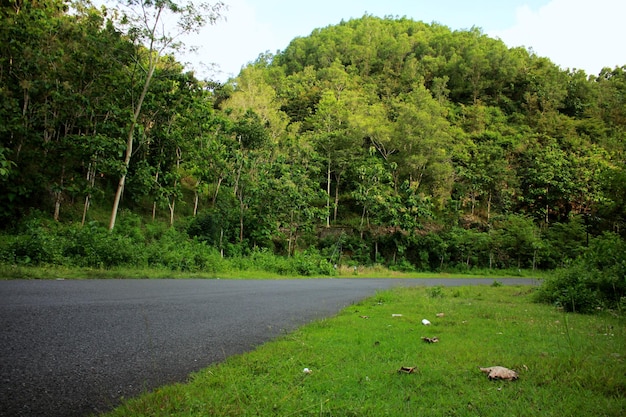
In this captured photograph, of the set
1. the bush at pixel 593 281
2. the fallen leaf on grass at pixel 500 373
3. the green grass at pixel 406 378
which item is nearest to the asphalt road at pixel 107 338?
the green grass at pixel 406 378

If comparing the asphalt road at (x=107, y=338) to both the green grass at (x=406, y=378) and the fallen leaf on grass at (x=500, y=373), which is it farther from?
the fallen leaf on grass at (x=500, y=373)

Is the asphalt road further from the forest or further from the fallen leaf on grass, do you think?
the forest

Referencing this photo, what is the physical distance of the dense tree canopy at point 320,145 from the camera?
19.1 meters

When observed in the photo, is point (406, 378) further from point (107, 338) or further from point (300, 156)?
point (300, 156)

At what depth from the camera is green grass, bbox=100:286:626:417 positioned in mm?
2451

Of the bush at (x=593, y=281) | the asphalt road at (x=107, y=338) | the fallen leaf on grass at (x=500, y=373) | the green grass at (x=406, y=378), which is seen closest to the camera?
the green grass at (x=406, y=378)

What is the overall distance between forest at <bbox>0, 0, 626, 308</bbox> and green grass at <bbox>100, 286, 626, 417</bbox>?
6.44 meters

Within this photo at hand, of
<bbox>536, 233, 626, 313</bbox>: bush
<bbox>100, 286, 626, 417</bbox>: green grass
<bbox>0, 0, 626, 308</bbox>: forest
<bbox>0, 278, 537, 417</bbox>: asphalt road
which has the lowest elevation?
<bbox>0, 278, 537, 417</bbox>: asphalt road

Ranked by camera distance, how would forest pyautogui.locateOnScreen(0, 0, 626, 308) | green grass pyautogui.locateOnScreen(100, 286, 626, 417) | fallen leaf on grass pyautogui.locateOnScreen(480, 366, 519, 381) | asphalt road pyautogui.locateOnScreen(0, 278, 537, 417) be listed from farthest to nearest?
forest pyautogui.locateOnScreen(0, 0, 626, 308)
fallen leaf on grass pyautogui.locateOnScreen(480, 366, 519, 381)
asphalt road pyautogui.locateOnScreen(0, 278, 537, 417)
green grass pyautogui.locateOnScreen(100, 286, 626, 417)

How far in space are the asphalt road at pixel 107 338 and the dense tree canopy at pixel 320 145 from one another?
391 inches

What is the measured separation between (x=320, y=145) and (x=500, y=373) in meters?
36.5

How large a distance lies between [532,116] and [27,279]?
64.5 metres

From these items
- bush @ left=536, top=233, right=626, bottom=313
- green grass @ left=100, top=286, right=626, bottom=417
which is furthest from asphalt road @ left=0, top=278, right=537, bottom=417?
bush @ left=536, top=233, right=626, bottom=313

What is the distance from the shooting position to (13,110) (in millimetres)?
18594
